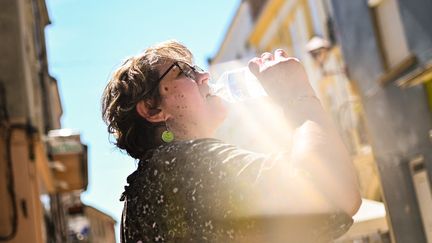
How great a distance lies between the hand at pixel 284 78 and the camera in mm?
2150

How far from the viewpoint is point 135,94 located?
2.37 meters

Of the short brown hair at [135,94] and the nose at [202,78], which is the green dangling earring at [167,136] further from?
the nose at [202,78]

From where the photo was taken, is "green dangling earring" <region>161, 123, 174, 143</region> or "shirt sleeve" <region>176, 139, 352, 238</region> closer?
"shirt sleeve" <region>176, 139, 352, 238</region>

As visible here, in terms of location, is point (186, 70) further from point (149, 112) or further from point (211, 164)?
point (211, 164)

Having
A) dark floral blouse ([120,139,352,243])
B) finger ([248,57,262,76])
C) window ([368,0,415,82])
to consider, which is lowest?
dark floral blouse ([120,139,352,243])

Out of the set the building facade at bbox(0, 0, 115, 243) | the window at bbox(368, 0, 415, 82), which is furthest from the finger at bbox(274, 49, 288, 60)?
the window at bbox(368, 0, 415, 82)

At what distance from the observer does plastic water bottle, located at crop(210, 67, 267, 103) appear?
240cm

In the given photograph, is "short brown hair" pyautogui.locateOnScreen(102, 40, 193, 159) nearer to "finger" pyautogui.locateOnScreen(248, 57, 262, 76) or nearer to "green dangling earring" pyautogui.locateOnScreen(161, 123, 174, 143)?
"green dangling earring" pyautogui.locateOnScreen(161, 123, 174, 143)

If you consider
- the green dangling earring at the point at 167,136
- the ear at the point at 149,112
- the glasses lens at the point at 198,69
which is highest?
the glasses lens at the point at 198,69

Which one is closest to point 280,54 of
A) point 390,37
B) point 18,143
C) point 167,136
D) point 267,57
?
point 267,57

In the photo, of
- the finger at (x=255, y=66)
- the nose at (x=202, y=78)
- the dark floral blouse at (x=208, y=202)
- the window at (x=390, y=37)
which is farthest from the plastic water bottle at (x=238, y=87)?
the window at (x=390, y=37)

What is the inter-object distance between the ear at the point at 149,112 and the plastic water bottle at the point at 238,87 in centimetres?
16

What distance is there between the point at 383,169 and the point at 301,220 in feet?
40.1

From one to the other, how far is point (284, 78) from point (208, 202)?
35 centimetres
